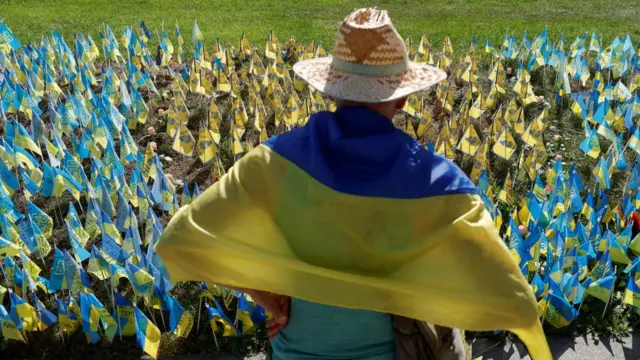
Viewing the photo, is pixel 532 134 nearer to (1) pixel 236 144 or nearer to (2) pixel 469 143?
(2) pixel 469 143

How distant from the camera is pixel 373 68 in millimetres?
2021

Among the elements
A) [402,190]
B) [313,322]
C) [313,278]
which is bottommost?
[313,322]

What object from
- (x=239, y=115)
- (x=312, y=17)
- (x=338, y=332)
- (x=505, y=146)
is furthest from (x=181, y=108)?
(x=312, y=17)

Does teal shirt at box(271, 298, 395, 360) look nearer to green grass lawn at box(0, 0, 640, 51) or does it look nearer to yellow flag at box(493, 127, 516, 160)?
yellow flag at box(493, 127, 516, 160)

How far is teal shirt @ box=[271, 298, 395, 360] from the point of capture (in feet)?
7.22

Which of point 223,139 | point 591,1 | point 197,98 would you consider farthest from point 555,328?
point 591,1

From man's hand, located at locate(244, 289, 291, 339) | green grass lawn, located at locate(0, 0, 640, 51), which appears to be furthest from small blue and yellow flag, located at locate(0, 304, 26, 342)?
green grass lawn, located at locate(0, 0, 640, 51)

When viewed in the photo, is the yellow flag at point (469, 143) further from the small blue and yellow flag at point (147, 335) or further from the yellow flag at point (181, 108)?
the small blue and yellow flag at point (147, 335)

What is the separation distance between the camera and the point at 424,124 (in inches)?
257

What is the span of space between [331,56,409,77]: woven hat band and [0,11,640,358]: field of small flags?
1.18 m

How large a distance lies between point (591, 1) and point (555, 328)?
9537 millimetres

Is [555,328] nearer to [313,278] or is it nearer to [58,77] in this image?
[313,278]

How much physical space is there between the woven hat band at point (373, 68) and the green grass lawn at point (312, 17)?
7.89 m

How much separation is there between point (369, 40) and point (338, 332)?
3.12ft
